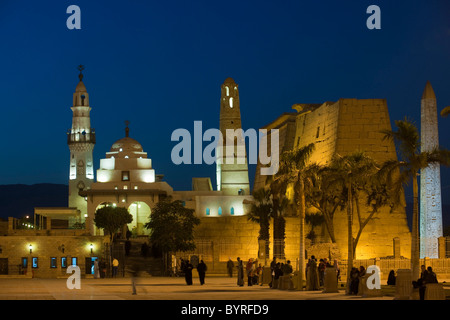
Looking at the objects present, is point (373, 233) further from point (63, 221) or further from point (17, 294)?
point (63, 221)

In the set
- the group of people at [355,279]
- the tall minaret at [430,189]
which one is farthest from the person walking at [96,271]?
the group of people at [355,279]

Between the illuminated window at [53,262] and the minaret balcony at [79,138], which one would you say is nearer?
the illuminated window at [53,262]

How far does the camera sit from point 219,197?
62562 mm

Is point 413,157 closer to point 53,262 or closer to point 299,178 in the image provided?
point 299,178

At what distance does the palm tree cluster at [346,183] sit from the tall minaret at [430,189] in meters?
2.22

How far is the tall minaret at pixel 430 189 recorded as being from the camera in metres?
40.6

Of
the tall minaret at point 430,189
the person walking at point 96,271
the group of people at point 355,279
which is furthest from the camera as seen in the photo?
the tall minaret at point 430,189

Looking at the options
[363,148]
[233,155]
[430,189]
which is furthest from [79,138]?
[430,189]

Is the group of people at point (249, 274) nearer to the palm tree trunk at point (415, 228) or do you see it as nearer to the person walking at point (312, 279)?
the person walking at point (312, 279)

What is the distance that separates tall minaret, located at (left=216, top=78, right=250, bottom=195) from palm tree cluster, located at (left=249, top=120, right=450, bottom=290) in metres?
16.9

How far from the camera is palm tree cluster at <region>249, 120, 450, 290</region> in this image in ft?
83.3

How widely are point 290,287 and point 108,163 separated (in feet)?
135

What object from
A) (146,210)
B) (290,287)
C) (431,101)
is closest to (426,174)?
(431,101)

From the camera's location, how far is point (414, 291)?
21.0 metres
